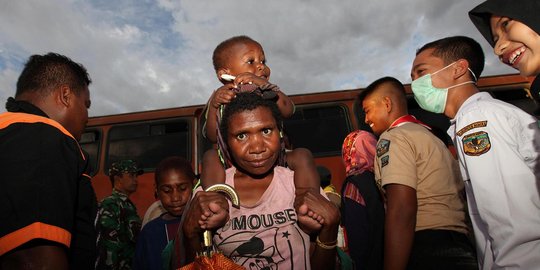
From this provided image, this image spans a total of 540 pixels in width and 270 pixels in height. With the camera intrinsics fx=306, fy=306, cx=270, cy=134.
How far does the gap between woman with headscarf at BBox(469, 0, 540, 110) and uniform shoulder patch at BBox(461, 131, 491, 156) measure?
11.7 inches

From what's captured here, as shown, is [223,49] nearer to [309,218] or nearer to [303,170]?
[303,170]

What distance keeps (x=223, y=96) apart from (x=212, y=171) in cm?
44

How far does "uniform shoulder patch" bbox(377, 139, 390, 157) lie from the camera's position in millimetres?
2176

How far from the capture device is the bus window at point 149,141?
5.48 metres

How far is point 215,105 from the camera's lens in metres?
1.83

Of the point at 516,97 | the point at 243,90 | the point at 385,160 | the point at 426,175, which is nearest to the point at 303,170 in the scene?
the point at 243,90

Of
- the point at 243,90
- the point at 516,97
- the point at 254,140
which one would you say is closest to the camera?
the point at 254,140

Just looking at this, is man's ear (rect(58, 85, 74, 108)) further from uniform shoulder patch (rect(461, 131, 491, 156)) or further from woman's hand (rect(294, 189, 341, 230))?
uniform shoulder patch (rect(461, 131, 491, 156))

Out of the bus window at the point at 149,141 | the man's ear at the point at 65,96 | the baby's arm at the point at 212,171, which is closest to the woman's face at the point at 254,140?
the baby's arm at the point at 212,171

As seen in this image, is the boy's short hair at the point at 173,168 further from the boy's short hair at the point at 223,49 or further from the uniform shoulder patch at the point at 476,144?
the uniform shoulder patch at the point at 476,144

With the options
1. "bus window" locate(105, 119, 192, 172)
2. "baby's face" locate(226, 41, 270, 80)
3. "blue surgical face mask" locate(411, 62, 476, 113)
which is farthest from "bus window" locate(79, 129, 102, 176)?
"blue surgical face mask" locate(411, 62, 476, 113)

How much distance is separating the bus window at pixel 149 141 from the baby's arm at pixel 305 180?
13.1 ft

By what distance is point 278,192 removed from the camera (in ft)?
5.06

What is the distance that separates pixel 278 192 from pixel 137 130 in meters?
4.78
